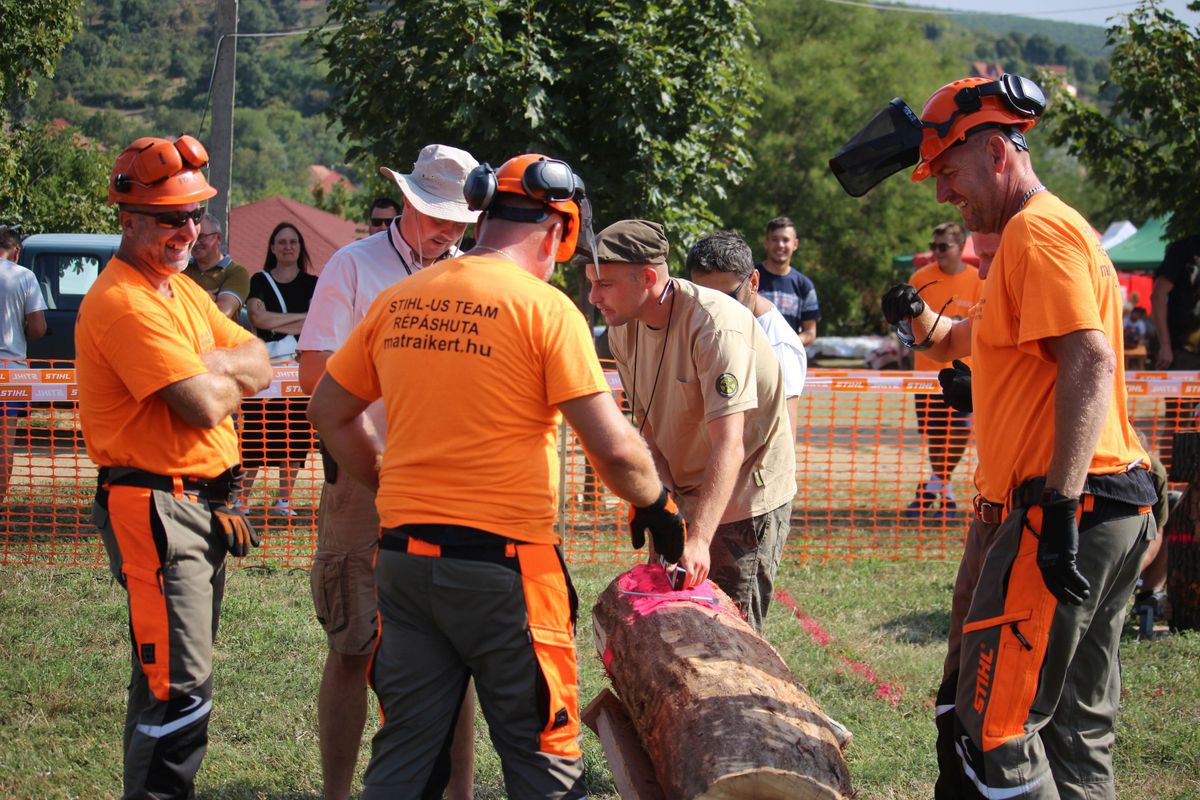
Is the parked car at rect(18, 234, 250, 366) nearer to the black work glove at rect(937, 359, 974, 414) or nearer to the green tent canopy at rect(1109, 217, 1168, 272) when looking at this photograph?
the black work glove at rect(937, 359, 974, 414)

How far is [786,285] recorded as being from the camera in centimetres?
893

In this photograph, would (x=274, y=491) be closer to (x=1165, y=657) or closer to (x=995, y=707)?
(x=1165, y=657)

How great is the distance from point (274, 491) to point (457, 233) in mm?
5914

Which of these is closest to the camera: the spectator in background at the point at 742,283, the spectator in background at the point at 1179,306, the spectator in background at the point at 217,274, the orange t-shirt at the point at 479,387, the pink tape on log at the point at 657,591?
the orange t-shirt at the point at 479,387

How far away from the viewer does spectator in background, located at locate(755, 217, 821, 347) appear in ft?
28.9

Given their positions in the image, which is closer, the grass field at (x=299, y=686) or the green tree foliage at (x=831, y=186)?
the grass field at (x=299, y=686)

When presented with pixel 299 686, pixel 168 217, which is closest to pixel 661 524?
pixel 168 217

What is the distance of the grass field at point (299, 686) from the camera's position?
4418 millimetres

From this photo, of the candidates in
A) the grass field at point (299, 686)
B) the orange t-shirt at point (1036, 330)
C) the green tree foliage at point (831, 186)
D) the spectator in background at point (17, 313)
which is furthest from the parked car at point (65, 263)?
the green tree foliage at point (831, 186)

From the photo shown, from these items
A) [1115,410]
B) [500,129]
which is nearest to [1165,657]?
[1115,410]

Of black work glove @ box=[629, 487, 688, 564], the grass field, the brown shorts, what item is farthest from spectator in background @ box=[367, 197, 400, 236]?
black work glove @ box=[629, 487, 688, 564]

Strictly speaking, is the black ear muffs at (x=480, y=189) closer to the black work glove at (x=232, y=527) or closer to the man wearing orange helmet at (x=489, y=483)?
the man wearing orange helmet at (x=489, y=483)

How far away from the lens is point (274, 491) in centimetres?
935

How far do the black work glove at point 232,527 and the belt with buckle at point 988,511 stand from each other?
2.41 m
